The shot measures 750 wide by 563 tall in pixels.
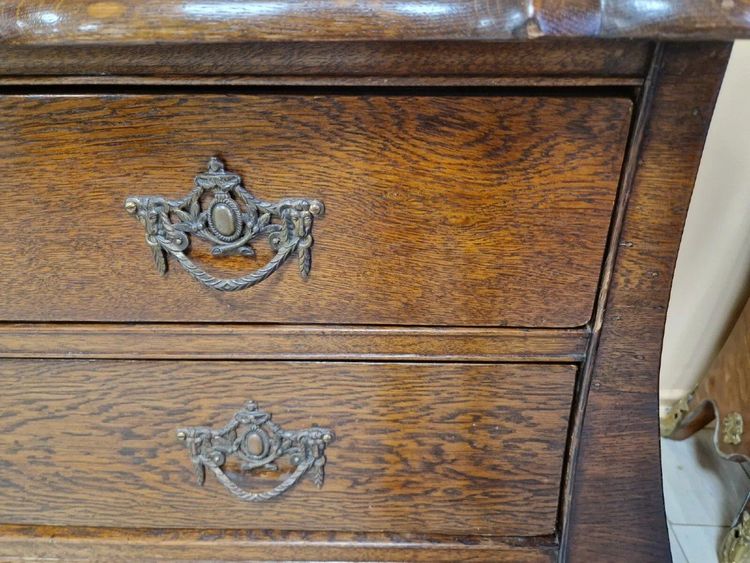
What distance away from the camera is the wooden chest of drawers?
1.35ft

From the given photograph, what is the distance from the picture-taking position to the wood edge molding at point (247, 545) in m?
0.63

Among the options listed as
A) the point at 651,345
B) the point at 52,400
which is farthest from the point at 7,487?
the point at 651,345

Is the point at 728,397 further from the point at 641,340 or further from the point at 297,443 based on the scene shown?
the point at 297,443

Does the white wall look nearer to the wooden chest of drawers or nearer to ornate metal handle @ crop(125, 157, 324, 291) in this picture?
the wooden chest of drawers

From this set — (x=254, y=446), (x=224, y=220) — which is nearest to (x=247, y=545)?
(x=254, y=446)

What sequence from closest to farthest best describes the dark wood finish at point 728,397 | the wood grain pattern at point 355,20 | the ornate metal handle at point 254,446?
the wood grain pattern at point 355,20
the ornate metal handle at point 254,446
the dark wood finish at point 728,397

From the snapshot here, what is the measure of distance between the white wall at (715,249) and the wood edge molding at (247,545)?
521 millimetres

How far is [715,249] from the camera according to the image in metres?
0.92

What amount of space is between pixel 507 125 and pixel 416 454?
32cm

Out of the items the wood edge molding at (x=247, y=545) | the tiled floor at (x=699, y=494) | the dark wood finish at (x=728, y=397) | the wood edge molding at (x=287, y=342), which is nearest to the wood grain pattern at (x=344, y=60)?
the wood edge molding at (x=287, y=342)

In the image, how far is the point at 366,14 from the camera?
36 centimetres

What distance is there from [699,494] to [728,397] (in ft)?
0.55

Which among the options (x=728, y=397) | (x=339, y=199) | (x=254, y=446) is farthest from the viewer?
(x=728, y=397)

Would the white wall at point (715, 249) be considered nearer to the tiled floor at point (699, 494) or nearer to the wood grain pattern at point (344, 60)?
the tiled floor at point (699, 494)
